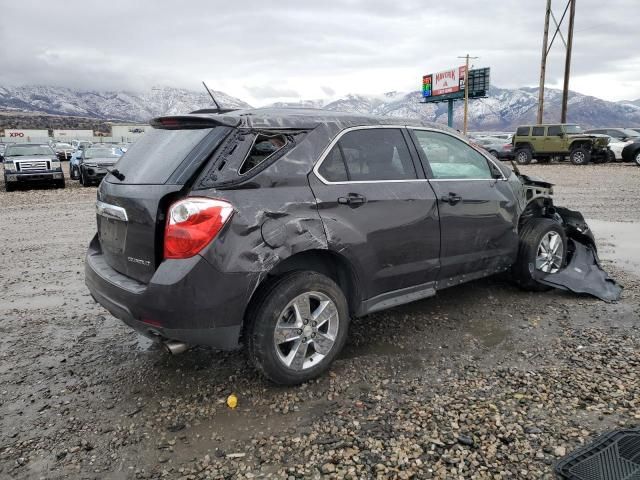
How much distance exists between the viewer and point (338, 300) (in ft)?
11.1

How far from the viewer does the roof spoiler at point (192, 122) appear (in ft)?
10.5

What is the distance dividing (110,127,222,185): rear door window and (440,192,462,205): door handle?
1.81 m

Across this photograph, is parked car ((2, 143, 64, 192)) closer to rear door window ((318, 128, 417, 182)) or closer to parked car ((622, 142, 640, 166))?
rear door window ((318, 128, 417, 182))

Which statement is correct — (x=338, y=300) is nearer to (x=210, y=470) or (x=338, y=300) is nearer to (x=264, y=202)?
(x=264, y=202)

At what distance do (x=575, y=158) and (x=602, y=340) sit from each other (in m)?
22.0

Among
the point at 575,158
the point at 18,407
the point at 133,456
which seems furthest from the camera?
the point at 575,158

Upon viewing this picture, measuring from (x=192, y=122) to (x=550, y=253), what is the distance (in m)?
3.76

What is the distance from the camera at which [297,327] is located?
3256 mm

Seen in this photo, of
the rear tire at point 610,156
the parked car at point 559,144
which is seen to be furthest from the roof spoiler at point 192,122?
the rear tire at point 610,156

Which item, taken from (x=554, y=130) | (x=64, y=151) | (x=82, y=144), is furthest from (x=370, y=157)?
(x=64, y=151)

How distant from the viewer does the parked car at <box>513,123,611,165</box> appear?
75.4 ft

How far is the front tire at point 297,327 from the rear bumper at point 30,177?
1648 cm

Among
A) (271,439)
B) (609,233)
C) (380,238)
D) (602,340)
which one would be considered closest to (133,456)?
(271,439)

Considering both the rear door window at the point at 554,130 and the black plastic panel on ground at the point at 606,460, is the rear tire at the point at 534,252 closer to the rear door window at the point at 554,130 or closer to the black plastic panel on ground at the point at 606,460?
the black plastic panel on ground at the point at 606,460
